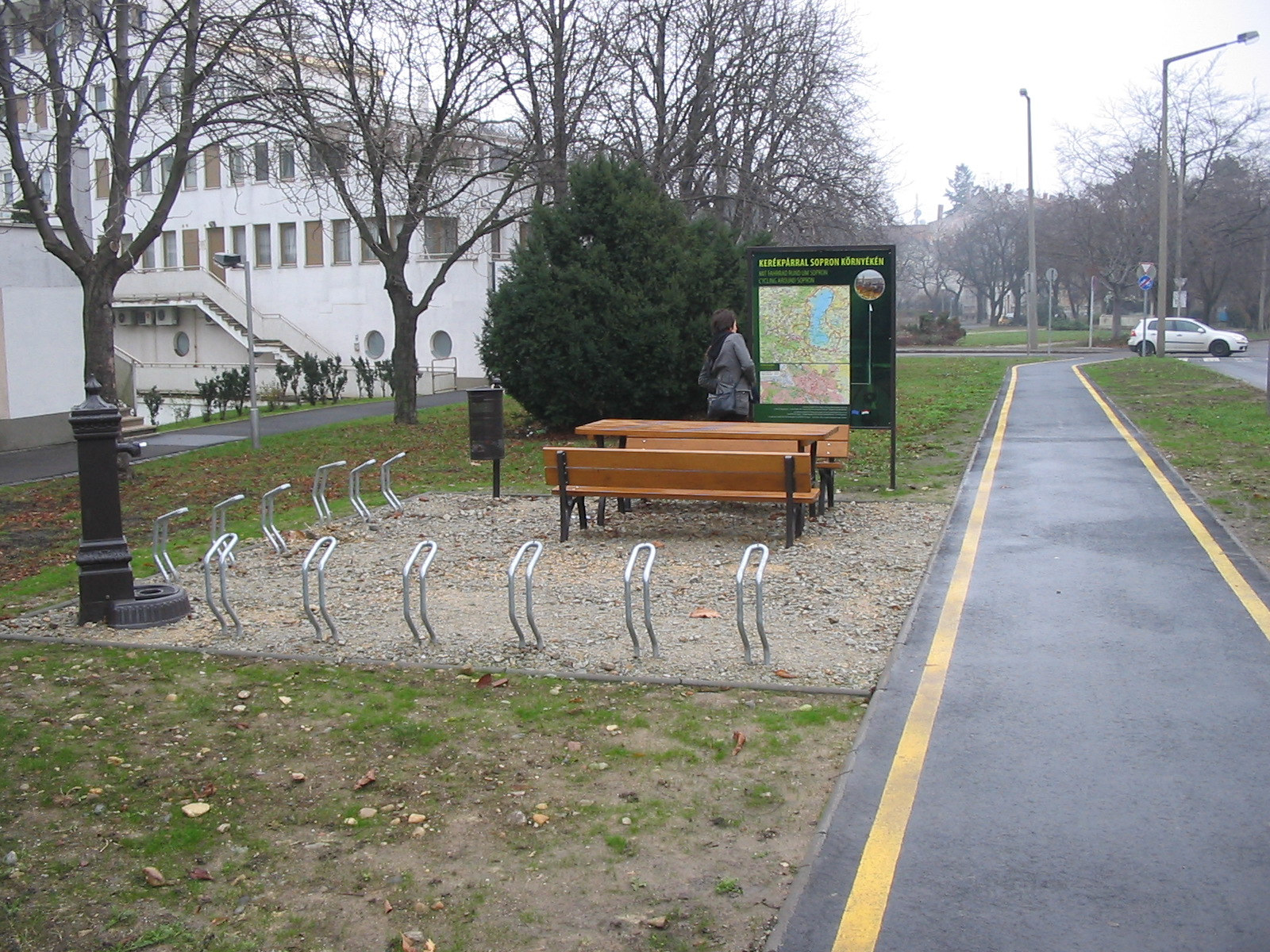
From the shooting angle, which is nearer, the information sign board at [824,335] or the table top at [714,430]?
the table top at [714,430]

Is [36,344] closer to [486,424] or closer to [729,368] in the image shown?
[486,424]

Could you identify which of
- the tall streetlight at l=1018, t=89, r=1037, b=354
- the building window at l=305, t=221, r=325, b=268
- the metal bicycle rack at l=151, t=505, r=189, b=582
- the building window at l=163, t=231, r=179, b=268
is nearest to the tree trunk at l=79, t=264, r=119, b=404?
the metal bicycle rack at l=151, t=505, r=189, b=582

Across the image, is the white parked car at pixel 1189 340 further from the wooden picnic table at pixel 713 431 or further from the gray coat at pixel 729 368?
the wooden picnic table at pixel 713 431

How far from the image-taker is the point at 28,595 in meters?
9.62

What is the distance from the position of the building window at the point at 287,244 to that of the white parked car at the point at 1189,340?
101ft

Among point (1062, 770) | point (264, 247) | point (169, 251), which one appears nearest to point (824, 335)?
point (1062, 770)

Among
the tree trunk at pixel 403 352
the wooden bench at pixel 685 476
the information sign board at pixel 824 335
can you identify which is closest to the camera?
the wooden bench at pixel 685 476

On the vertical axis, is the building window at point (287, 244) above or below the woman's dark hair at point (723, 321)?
above

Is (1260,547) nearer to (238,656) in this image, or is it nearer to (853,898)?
(853,898)

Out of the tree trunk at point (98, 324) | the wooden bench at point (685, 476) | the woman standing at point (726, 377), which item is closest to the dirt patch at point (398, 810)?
the wooden bench at point (685, 476)

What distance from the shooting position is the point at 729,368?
1348 cm

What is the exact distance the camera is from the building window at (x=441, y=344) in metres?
43.6

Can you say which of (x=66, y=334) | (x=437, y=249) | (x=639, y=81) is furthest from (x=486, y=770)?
(x=437, y=249)

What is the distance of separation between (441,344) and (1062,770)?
131 feet
